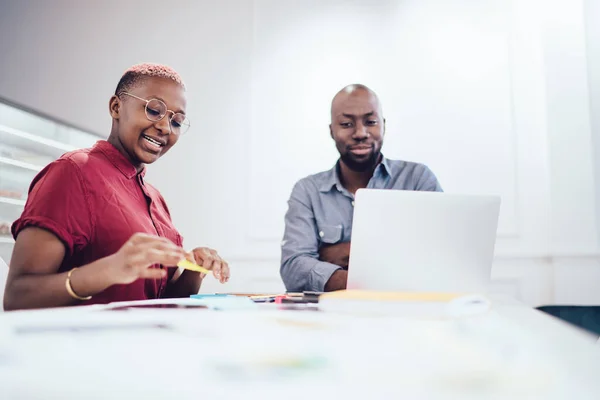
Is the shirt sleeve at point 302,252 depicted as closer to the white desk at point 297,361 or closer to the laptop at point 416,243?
the laptop at point 416,243

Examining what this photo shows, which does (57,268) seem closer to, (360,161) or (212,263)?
(212,263)

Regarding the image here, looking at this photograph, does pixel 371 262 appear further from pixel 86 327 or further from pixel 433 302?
pixel 86 327

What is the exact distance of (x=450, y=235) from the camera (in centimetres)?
102

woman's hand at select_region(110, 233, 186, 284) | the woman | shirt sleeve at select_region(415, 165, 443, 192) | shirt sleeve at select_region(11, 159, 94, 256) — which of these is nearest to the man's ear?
the woman

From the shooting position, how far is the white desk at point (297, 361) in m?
0.33

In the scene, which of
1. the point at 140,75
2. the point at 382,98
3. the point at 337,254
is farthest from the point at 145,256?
the point at 382,98

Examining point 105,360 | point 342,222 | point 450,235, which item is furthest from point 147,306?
point 342,222

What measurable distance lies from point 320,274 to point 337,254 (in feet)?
0.56

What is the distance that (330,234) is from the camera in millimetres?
1821

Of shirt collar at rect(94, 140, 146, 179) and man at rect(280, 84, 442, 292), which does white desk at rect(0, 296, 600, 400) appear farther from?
man at rect(280, 84, 442, 292)

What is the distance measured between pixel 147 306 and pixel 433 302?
0.42 m

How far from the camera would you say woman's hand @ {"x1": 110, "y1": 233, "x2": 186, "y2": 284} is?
82 centimetres

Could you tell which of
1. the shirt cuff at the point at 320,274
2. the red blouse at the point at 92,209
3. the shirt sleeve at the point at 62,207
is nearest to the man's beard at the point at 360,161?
the shirt cuff at the point at 320,274

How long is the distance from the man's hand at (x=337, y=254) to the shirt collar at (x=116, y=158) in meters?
0.65
